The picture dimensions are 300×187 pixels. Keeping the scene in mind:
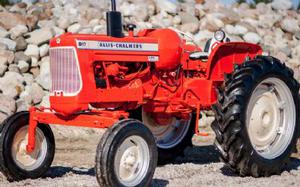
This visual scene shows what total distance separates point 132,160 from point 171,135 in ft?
8.24

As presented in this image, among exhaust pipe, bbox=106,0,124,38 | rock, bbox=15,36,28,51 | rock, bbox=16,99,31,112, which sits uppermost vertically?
exhaust pipe, bbox=106,0,124,38

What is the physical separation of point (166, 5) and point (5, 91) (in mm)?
6526

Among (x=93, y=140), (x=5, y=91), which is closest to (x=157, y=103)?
(x=93, y=140)

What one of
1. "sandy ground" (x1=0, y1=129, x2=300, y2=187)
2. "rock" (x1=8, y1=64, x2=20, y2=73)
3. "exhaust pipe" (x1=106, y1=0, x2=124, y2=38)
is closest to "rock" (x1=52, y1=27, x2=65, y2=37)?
"rock" (x1=8, y1=64, x2=20, y2=73)

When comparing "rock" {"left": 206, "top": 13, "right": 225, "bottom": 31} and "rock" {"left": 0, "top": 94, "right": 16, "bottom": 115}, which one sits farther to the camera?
"rock" {"left": 206, "top": 13, "right": 225, "bottom": 31}

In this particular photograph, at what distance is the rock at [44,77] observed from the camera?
13.7 metres

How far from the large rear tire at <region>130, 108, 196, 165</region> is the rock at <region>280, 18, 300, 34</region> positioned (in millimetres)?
11455

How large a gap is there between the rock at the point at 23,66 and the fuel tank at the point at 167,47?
6.97 m

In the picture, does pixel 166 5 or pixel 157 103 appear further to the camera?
pixel 166 5

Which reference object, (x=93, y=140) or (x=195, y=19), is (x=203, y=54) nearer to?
(x=93, y=140)

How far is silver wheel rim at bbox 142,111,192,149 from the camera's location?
28.5 ft

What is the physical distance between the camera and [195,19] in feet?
58.6

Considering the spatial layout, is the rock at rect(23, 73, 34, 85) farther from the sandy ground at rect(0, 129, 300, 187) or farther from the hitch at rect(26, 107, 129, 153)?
the hitch at rect(26, 107, 129, 153)

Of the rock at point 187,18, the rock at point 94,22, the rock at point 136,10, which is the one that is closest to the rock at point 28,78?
the rock at point 94,22
